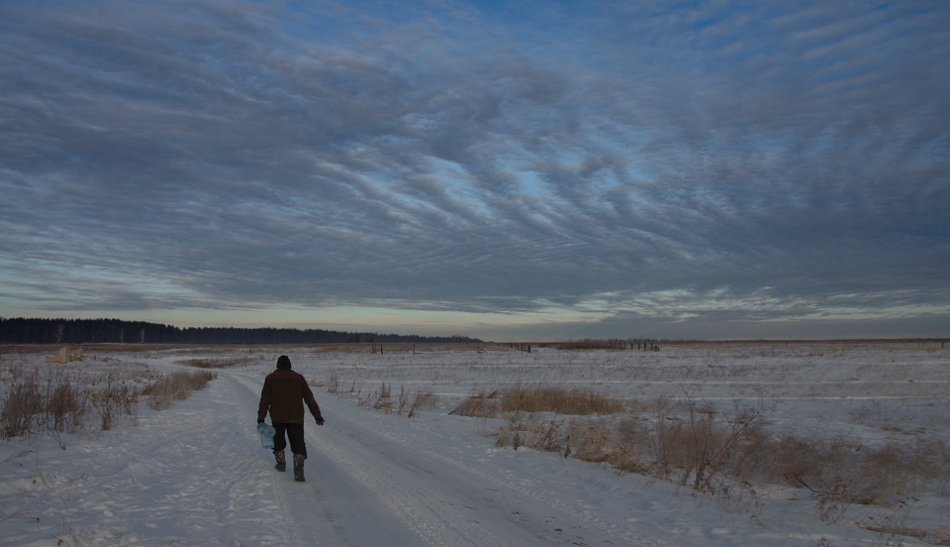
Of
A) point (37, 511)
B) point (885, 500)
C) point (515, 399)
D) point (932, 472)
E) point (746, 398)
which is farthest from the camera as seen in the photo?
point (746, 398)

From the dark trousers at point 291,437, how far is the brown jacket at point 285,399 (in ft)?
0.35

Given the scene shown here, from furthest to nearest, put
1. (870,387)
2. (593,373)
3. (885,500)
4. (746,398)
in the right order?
(593,373), (870,387), (746,398), (885,500)

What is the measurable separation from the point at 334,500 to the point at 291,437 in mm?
1843

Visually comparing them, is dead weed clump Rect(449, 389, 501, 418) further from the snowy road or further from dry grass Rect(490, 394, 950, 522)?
the snowy road

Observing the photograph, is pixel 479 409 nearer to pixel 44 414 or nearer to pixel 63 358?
pixel 44 414

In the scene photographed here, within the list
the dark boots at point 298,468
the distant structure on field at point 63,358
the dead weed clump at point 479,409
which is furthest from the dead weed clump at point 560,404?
the distant structure on field at point 63,358

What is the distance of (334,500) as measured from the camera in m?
6.88

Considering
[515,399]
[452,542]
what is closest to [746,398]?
[515,399]

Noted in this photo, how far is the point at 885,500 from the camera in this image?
7.83m

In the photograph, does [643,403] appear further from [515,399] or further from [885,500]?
[885,500]

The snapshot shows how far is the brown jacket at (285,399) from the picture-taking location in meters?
8.38

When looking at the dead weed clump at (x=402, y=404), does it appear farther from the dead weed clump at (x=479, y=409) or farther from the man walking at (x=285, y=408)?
the man walking at (x=285, y=408)

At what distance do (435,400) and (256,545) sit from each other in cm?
1543

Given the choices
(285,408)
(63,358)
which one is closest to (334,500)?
(285,408)
